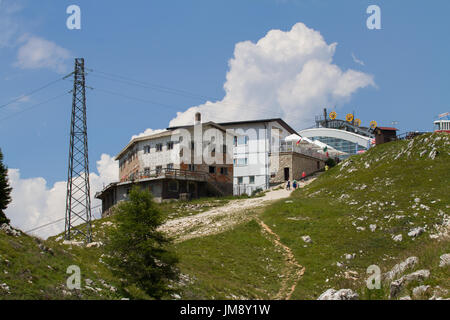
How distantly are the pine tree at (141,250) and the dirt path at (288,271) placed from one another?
741 cm

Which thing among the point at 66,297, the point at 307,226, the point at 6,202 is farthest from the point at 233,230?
the point at 66,297

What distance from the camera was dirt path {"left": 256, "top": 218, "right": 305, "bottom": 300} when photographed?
32412mm

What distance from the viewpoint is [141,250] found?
1096 inches

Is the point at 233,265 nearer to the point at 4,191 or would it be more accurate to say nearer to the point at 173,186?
Result: the point at 4,191

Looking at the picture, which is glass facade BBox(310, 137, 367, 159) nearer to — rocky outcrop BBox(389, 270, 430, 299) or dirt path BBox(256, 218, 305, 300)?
dirt path BBox(256, 218, 305, 300)

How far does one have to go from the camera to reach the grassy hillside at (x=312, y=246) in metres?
25.5

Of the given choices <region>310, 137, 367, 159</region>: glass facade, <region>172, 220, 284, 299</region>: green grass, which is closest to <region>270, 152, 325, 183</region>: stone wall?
<region>310, 137, 367, 159</region>: glass facade

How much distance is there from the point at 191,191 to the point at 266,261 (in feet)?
97.0

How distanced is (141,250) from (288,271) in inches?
508

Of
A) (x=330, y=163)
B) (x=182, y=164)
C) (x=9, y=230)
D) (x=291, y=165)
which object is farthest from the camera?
(x=330, y=163)

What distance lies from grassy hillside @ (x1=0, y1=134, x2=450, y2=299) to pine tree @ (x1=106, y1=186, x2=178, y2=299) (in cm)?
93

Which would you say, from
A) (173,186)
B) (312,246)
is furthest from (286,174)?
(312,246)

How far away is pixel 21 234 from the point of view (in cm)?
3130
